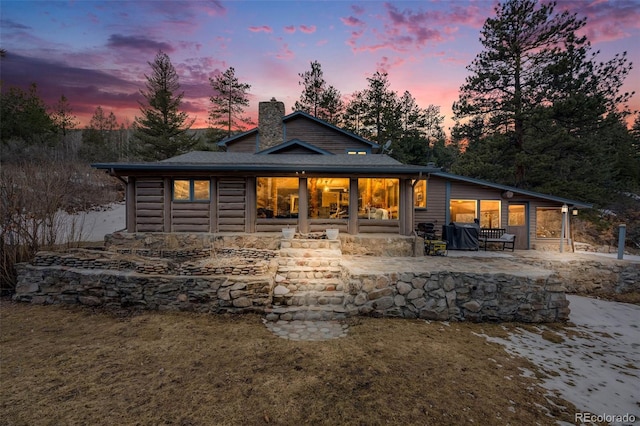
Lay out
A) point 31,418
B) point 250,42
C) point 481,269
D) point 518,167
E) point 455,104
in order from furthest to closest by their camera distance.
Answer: point 455,104
point 518,167
point 250,42
point 481,269
point 31,418

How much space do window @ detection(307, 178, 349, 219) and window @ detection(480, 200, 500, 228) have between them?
23.1 ft

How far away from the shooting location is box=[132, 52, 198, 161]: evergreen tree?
2455cm

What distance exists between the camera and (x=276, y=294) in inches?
237

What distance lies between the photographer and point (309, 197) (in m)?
11.7

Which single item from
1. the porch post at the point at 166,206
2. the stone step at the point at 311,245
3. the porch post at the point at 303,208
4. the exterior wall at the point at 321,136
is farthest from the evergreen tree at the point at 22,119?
the stone step at the point at 311,245

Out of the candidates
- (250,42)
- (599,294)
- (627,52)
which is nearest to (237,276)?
(599,294)

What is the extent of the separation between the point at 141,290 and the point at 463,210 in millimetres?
13836

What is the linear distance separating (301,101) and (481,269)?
85.0 feet

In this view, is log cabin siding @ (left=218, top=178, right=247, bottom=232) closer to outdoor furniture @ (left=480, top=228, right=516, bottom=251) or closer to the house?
the house

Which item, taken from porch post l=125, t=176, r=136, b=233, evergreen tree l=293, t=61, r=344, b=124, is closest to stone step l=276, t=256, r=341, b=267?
porch post l=125, t=176, r=136, b=233

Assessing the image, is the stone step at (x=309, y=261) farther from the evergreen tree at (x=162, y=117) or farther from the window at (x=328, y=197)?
the evergreen tree at (x=162, y=117)

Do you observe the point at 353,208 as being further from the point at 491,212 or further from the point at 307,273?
the point at 491,212

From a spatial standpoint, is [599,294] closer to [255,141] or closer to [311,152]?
Answer: [311,152]

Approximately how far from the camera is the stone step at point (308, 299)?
5.93 metres
